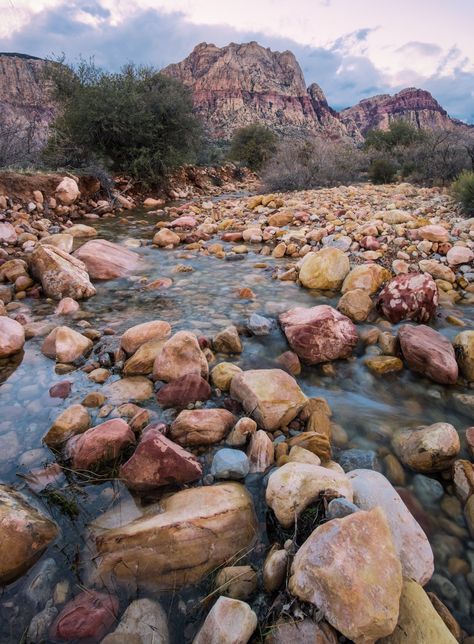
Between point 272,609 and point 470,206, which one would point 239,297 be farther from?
point 470,206

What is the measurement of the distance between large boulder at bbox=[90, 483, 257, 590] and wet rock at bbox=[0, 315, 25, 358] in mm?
1896

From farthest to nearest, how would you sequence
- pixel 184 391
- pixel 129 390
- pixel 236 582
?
pixel 129 390 < pixel 184 391 < pixel 236 582

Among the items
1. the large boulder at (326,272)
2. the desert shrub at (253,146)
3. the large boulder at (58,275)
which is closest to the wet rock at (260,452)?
the large boulder at (326,272)

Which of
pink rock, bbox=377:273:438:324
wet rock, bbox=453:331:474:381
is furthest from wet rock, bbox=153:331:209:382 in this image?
pink rock, bbox=377:273:438:324

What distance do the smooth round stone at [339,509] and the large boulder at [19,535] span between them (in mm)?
1134

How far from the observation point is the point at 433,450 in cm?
192

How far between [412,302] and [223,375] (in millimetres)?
2092

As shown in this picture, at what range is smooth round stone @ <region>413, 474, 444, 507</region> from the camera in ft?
5.89

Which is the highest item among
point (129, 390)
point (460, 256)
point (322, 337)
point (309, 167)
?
point (309, 167)

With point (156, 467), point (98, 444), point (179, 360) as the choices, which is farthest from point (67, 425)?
point (179, 360)

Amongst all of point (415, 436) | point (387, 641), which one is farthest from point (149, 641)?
point (415, 436)

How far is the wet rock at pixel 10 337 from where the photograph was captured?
9.35ft

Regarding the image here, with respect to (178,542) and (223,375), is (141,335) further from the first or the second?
(178,542)

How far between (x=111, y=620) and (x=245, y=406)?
1260mm
